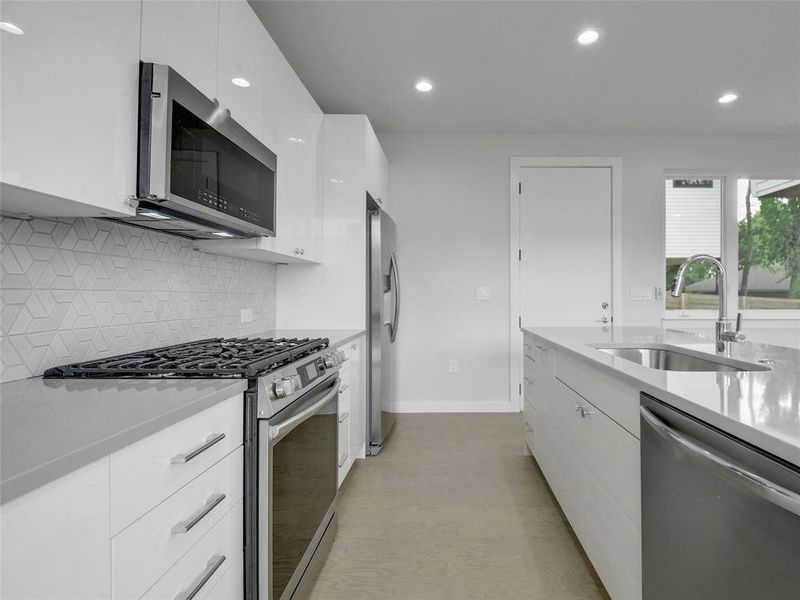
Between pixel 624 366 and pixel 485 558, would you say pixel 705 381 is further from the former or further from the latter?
pixel 485 558

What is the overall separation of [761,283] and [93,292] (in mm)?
5288

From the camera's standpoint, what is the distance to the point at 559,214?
3.87m

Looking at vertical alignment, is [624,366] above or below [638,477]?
above

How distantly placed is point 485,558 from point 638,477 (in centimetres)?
88

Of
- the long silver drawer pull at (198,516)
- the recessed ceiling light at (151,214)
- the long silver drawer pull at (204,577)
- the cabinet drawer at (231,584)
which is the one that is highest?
the recessed ceiling light at (151,214)

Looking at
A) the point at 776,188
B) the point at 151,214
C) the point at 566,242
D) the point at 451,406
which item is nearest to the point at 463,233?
the point at 566,242

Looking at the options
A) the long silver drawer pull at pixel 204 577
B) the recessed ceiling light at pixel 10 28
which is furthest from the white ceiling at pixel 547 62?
the long silver drawer pull at pixel 204 577

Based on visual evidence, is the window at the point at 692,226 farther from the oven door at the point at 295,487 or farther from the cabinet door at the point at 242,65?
the cabinet door at the point at 242,65

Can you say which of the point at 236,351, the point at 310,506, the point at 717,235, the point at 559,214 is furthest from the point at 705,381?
the point at 717,235

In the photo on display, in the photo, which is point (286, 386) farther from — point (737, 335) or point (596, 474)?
point (737, 335)

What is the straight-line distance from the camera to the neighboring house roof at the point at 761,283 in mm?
3918

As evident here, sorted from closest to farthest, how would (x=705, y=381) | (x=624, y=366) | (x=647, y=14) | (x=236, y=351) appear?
(x=705, y=381), (x=624, y=366), (x=236, y=351), (x=647, y=14)

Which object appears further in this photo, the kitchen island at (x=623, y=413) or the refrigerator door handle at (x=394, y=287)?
the refrigerator door handle at (x=394, y=287)

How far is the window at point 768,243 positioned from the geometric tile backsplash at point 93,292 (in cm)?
480
